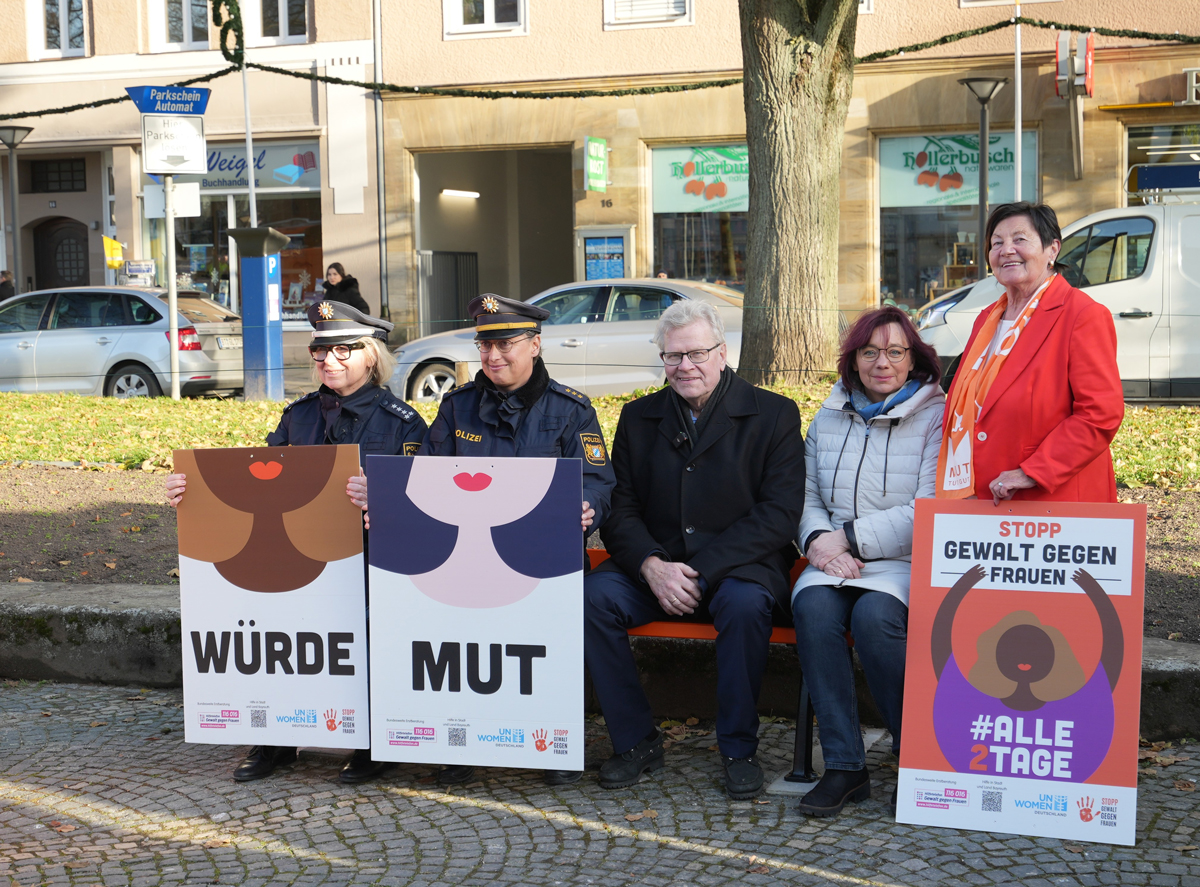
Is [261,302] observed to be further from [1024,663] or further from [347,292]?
[1024,663]

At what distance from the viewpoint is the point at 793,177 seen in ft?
→ 34.5

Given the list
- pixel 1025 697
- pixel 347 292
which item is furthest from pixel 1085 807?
pixel 347 292

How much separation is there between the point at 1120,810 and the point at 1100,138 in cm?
1614

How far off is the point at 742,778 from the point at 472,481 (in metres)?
1.28

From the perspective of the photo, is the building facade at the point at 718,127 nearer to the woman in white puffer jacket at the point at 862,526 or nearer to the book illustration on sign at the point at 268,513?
the book illustration on sign at the point at 268,513

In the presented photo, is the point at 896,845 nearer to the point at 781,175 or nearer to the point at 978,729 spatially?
the point at 978,729

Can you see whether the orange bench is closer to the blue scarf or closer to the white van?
the blue scarf

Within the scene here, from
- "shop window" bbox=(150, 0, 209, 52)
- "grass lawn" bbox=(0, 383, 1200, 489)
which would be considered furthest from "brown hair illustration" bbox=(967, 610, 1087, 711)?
"shop window" bbox=(150, 0, 209, 52)

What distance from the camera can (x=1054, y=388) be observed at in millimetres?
3934

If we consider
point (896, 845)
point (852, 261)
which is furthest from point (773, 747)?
point (852, 261)

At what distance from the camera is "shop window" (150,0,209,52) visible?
22000 mm

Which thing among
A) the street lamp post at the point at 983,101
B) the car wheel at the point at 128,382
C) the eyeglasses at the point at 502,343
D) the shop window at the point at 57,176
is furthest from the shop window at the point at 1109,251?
the shop window at the point at 57,176

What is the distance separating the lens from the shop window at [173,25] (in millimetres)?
22000

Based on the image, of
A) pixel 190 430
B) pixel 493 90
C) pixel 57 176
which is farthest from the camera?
pixel 57 176
